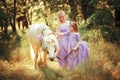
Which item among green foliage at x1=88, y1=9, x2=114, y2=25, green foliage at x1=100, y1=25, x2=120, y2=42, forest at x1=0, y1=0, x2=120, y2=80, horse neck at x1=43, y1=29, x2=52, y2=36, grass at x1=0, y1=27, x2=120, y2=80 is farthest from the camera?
green foliage at x1=88, y1=9, x2=114, y2=25

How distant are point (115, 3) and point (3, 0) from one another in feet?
17.5

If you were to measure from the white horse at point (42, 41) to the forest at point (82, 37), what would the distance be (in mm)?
386

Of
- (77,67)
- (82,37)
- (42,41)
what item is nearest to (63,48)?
(42,41)

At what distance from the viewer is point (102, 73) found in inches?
303

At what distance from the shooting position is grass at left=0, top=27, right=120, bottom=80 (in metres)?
7.68

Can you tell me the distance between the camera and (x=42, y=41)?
8.33 m

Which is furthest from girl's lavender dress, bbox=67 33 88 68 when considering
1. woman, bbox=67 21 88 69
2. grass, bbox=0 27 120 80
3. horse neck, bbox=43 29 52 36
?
horse neck, bbox=43 29 52 36

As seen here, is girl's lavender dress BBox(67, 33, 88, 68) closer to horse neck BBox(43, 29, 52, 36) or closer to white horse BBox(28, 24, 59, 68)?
white horse BBox(28, 24, 59, 68)

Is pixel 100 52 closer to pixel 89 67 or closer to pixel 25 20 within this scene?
pixel 89 67

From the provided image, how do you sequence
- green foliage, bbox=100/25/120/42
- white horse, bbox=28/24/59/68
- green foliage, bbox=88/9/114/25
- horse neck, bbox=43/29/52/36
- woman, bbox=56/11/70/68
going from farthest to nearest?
green foliage, bbox=88/9/114/25, green foliage, bbox=100/25/120/42, woman, bbox=56/11/70/68, horse neck, bbox=43/29/52/36, white horse, bbox=28/24/59/68

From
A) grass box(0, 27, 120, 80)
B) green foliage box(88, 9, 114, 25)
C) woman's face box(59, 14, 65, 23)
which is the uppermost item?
woman's face box(59, 14, 65, 23)

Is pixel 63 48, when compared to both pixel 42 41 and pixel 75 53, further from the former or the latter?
pixel 42 41

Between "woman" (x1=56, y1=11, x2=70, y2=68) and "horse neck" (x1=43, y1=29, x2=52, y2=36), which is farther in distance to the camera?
"woman" (x1=56, y1=11, x2=70, y2=68)

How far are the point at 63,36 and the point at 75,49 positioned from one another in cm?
45
